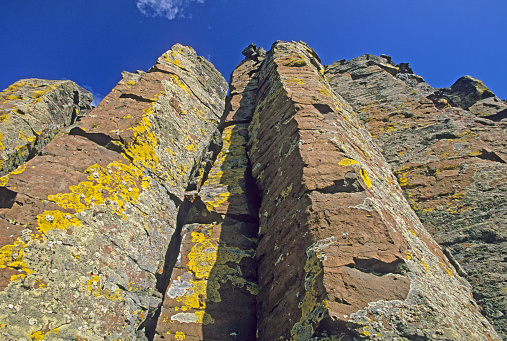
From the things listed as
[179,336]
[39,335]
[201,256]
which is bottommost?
[39,335]

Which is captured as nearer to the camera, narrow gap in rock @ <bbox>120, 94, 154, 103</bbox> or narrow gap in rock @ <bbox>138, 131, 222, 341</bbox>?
narrow gap in rock @ <bbox>138, 131, 222, 341</bbox>

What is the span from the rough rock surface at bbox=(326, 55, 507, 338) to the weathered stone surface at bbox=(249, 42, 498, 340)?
1.92 feet

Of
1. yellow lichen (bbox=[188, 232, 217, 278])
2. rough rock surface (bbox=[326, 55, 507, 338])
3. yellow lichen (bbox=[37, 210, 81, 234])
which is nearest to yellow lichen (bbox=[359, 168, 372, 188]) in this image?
rough rock surface (bbox=[326, 55, 507, 338])

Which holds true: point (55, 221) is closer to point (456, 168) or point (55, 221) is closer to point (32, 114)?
point (32, 114)

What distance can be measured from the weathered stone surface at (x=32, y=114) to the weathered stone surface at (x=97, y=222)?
2769 mm

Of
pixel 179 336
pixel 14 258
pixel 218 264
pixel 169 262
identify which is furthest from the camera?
pixel 169 262

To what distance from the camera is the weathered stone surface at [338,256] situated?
Result: 3.00 metres

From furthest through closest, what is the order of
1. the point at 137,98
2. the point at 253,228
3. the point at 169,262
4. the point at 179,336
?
1. the point at 137,98
2. the point at 253,228
3. the point at 169,262
4. the point at 179,336

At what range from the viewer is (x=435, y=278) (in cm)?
412

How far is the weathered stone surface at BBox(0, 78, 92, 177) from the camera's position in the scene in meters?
7.82

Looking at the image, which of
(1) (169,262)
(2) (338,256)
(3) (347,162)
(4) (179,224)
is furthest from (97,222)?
(3) (347,162)

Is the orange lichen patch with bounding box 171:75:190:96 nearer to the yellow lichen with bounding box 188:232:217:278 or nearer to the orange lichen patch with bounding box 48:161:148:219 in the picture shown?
the orange lichen patch with bounding box 48:161:148:219

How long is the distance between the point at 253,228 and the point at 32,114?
8.17 m

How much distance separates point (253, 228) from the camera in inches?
240
